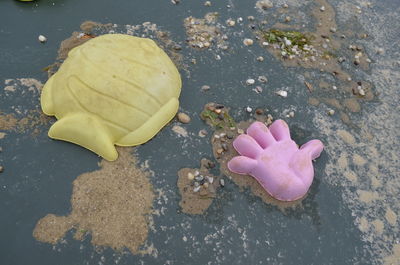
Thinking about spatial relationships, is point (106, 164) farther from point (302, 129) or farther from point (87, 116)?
point (302, 129)

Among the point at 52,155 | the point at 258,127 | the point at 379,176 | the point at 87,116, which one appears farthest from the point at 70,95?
the point at 379,176

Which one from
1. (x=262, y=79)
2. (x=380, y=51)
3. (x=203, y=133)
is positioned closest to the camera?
(x=203, y=133)

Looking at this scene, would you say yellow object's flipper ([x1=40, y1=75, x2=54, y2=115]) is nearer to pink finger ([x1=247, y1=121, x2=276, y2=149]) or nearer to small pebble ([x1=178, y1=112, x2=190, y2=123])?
small pebble ([x1=178, y1=112, x2=190, y2=123])

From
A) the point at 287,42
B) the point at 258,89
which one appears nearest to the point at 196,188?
the point at 258,89

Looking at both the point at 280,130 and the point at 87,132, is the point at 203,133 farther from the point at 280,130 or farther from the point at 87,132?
the point at 87,132

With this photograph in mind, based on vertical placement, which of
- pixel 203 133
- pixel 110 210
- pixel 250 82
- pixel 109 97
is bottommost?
pixel 110 210
